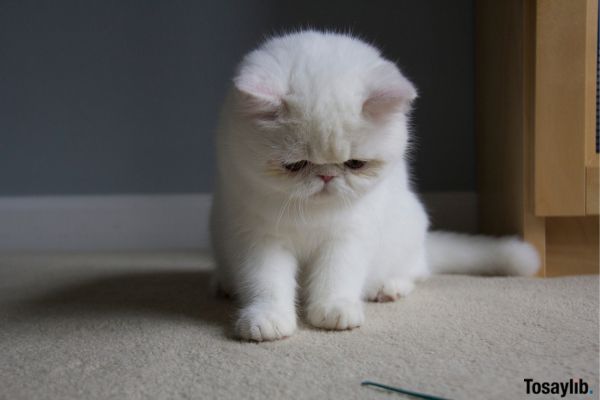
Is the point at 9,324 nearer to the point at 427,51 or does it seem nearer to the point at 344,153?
the point at 344,153

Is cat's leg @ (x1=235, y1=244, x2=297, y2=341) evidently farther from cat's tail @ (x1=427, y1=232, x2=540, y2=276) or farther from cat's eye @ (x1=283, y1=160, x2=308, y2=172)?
cat's tail @ (x1=427, y1=232, x2=540, y2=276)

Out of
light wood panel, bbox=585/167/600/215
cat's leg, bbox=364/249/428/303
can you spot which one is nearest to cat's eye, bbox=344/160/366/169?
cat's leg, bbox=364/249/428/303

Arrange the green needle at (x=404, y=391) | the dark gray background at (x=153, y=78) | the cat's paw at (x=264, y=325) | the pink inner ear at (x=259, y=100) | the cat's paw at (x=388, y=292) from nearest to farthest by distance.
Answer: the green needle at (x=404, y=391), the pink inner ear at (x=259, y=100), the cat's paw at (x=264, y=325), the cat's paw at (x=388, y=292), the dark gray background at (x=153, y=78)

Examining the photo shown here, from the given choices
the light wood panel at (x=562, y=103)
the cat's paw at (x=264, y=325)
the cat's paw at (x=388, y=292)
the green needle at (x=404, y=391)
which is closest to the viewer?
the green needle at (x=404, y=391)

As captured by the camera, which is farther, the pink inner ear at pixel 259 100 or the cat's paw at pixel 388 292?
the cat's paw at pixel 388 292

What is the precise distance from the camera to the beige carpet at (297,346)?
1.26m

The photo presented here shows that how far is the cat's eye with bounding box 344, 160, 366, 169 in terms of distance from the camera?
5.01 feet

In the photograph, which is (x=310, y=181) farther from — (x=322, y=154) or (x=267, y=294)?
(x=267, y=294)

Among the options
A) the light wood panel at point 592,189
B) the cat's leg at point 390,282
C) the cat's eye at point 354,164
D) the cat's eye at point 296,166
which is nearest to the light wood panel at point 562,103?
the light wood panel at point 592,189

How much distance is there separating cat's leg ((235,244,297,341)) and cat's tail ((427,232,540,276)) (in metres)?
0.82

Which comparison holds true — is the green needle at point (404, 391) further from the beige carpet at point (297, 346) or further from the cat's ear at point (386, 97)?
the cat's ear at point (386, 97)

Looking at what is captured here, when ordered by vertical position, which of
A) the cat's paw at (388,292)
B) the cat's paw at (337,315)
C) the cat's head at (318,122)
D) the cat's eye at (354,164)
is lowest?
the cat's paw at (388,292)

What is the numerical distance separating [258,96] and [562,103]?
125 cm

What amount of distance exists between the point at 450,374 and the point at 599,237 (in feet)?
4.39
